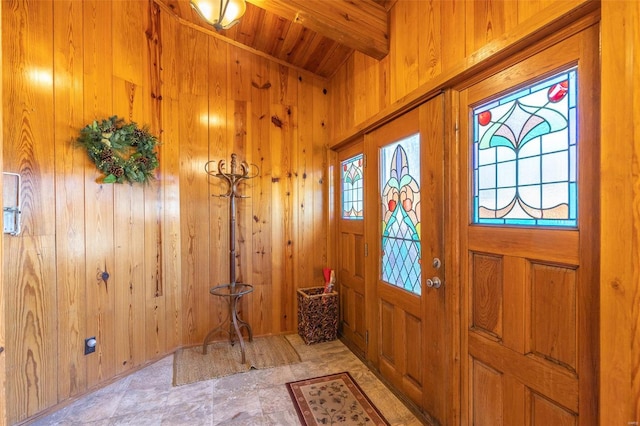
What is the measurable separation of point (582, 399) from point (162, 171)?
3.23 m

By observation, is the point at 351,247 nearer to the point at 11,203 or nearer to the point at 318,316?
the point at 318,316

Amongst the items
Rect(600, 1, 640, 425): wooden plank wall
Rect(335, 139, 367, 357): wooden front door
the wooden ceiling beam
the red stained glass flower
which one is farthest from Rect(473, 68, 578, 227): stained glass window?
Rect(335, 139, 367, 357): wooden front door

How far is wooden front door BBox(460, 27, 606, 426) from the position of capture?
1157mm

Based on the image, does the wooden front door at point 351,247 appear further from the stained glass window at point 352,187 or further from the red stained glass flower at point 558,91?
the red stained glass flower at point 558,91

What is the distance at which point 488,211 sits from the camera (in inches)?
61.6

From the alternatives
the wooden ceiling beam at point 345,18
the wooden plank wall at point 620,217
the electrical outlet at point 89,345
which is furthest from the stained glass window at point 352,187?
the electrical outlet at point 89,345

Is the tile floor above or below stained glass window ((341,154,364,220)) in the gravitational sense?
below

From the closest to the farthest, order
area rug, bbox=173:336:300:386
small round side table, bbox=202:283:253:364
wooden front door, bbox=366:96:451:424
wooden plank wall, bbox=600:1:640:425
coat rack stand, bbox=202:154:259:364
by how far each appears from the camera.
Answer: wooden plank wall, bbox=600:1:640:425 → wooden front door, bbox=366:96:451:424 → area rug, bbox=173:336:300:386 → small round side table, bbox=202:283:253:364 → coat rack stand, bbox=202:154:259:364

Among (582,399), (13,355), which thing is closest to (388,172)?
(582,399)

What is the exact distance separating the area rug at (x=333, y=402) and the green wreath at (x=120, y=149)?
2.13 metres

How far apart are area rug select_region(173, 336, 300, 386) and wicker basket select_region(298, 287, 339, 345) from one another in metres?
0.25

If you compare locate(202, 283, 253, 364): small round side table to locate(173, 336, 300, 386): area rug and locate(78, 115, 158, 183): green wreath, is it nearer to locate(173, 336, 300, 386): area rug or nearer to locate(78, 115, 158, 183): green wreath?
locate(173, 336, 300, 386): area rug

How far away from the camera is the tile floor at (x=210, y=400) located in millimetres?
1998

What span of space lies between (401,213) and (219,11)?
179 centimetres
